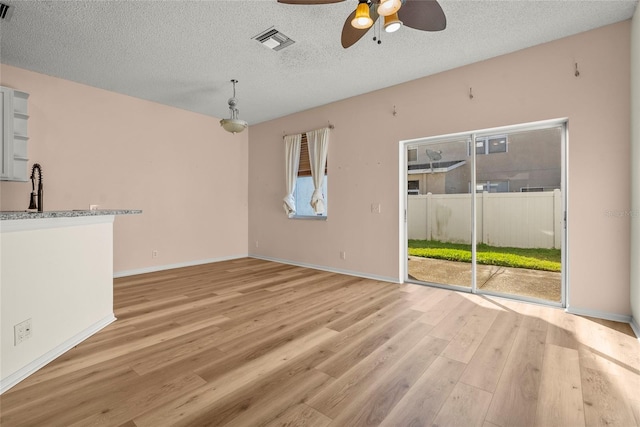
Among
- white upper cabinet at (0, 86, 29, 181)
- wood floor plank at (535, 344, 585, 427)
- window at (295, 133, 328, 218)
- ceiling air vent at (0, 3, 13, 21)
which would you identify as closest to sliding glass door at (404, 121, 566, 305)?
wood floor plank at (535, 344, 585, 427)

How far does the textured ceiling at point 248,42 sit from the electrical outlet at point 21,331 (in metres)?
2.75

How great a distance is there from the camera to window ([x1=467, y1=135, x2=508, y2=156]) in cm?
372

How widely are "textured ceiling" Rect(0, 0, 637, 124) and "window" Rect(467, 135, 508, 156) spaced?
39.3 inches

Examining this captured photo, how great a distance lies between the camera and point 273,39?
125 inches

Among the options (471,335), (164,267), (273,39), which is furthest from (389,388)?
(164,267)

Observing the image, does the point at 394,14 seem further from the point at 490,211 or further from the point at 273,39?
the point at 490,211

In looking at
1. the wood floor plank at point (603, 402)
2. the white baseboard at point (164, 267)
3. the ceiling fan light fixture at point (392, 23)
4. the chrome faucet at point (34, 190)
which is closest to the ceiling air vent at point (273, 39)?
the ceiling fan light fixture at point (392, 23)

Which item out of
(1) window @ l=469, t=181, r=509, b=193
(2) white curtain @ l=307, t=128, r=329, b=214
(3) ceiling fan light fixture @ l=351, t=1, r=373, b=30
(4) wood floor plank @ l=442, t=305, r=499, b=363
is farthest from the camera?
(2) white curtain @ l=307, t=128, r=329, b=214

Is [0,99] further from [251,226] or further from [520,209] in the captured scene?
[520,209]

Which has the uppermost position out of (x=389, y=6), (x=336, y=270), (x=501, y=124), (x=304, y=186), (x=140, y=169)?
(x=389, y=6)

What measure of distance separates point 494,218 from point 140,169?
5688 mm

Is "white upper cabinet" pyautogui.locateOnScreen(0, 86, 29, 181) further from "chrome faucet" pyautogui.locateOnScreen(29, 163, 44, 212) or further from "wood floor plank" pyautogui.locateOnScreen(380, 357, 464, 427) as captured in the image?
"wood floor plank" pyautogui.locateOnScreen(380, 357, 464, 427)

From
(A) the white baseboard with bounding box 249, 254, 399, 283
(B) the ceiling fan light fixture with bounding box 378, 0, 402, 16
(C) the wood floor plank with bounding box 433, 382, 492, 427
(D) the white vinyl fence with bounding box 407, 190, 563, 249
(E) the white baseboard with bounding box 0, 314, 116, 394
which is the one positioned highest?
(B) the ceiling fan light fixture with bounding box 378, 0, 402, 16

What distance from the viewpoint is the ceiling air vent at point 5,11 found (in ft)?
8.66
